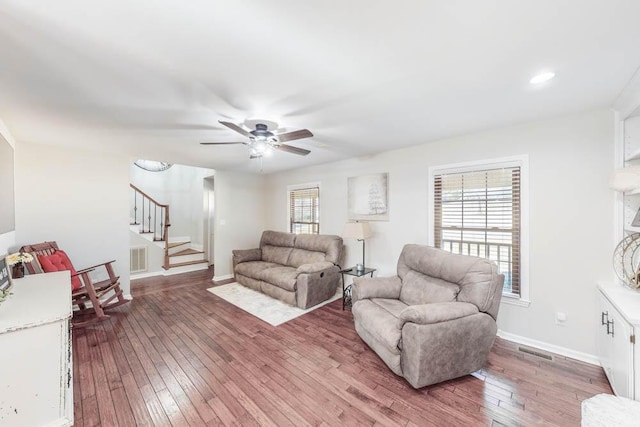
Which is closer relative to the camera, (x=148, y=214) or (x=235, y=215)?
(x=235, y=215)

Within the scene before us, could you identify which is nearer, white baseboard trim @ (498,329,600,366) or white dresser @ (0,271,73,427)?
white dresser @ (0,271,73,427)

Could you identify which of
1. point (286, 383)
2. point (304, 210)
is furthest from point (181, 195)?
point (286, 383)

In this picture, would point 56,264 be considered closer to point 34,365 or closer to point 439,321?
point 34,365

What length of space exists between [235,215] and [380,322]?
4.23 metres

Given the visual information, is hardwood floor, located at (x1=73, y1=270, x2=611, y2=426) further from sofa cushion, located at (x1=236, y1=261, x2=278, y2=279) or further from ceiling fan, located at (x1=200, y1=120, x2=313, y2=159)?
ceiling fan, located at (x1=200, y1=120, x2=313, y2=159)

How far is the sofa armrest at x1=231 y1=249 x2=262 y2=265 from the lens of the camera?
4.89m

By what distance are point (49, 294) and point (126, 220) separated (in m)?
2.60

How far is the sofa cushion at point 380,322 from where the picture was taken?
209cm

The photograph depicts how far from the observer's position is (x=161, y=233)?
19.6 feet

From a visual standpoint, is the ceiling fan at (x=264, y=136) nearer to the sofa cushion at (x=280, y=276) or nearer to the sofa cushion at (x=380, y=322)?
the sofa cushion at (x=380, y=322)

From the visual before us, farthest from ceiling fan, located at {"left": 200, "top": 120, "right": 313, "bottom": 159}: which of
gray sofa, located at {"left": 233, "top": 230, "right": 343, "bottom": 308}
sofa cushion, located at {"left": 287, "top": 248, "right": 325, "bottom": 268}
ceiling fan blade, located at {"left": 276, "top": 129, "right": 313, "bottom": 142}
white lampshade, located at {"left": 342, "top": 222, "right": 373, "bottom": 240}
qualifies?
sofa cushion, located at {"left": 287, "top": 248, "right": 325, "bottom": 268}

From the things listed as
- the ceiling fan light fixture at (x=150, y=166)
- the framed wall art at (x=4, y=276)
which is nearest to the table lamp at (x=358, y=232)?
the framed wall art at (x=4, y=276)

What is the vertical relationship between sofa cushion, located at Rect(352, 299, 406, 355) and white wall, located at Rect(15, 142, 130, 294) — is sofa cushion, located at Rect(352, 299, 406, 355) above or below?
below

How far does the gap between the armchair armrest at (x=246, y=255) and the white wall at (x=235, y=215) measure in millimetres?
562
